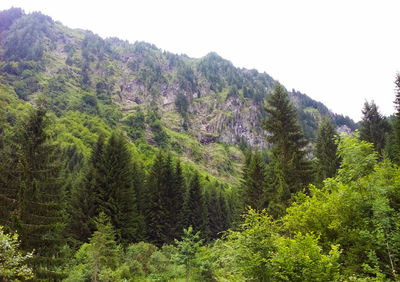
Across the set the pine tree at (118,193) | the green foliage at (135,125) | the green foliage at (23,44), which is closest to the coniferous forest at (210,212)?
the pine tree at (118,193)

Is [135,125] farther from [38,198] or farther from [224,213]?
[38,198]

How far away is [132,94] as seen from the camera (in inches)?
7707

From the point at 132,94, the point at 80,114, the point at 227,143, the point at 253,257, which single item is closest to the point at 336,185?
the point at 253,257

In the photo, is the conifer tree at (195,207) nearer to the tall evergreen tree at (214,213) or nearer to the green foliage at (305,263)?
the tall evergreen tree at (214,213)

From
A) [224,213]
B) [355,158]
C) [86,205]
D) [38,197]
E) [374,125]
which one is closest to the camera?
[355,158]

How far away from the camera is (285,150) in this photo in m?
22.6

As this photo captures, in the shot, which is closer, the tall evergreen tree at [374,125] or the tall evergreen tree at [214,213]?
the tall evergreen tree at [374,125]

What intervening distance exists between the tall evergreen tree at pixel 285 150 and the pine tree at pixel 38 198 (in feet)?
55.6

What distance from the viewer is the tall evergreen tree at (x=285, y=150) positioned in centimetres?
2091

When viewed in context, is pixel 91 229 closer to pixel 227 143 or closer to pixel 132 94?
pixel 227 143

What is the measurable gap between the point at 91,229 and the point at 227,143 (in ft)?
537

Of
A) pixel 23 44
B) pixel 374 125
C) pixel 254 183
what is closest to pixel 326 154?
pixel 374 125

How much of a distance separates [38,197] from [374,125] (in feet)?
156

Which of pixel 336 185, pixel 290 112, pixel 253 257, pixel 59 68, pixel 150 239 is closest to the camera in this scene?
pixel 253 257
